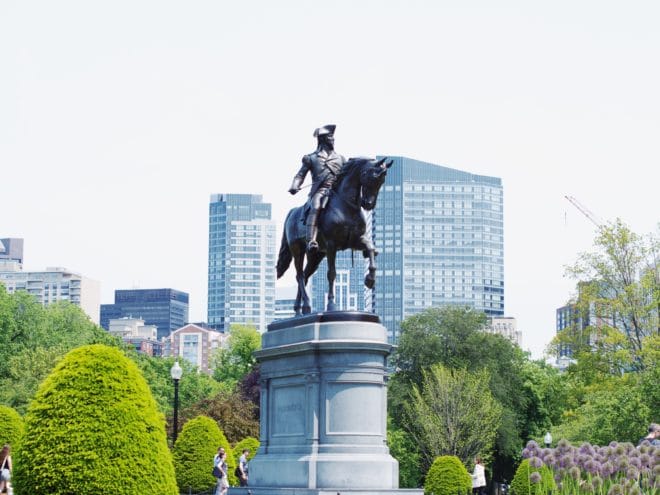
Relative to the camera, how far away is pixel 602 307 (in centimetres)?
5600

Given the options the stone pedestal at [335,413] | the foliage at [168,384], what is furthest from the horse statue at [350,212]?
the foliage at [168,384]

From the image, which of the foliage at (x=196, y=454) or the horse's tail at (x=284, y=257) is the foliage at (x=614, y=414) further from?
the horse's tail at (x=284, y=257)

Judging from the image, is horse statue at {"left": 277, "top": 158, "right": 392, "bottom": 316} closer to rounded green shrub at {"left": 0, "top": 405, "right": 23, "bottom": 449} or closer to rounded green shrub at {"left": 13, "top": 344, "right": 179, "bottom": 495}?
rounded green shrub at {"left": 13, "top": 344, "right": 179, "bottom": 495}

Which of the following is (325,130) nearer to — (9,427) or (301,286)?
(301,286)

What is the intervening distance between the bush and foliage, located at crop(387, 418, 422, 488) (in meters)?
23.9

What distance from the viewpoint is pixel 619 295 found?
183 feet

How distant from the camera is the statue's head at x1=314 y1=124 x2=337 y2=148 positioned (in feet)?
87.0

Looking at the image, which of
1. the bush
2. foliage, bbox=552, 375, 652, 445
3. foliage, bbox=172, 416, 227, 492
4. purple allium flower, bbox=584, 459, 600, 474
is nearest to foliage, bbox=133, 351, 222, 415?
foliage, bbox=552, 375, 652, 445

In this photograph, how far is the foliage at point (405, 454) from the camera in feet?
227

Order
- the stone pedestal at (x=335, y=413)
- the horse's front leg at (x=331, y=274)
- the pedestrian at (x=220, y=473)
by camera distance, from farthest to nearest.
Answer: the pedestrian at (x=220, y=473)
the horse's front leg at (x=331, y=274)
the stone pedestal at (x=335, y=413)

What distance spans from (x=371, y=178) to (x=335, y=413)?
191 inches

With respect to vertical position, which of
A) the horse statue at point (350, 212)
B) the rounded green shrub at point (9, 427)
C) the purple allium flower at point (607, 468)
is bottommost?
the purple allium flower at point (607, 468)

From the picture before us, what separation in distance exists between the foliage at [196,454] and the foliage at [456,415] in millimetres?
26654

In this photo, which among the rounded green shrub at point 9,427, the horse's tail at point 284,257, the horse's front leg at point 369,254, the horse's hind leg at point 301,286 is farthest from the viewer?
the rounded green shrub at point 9,427
